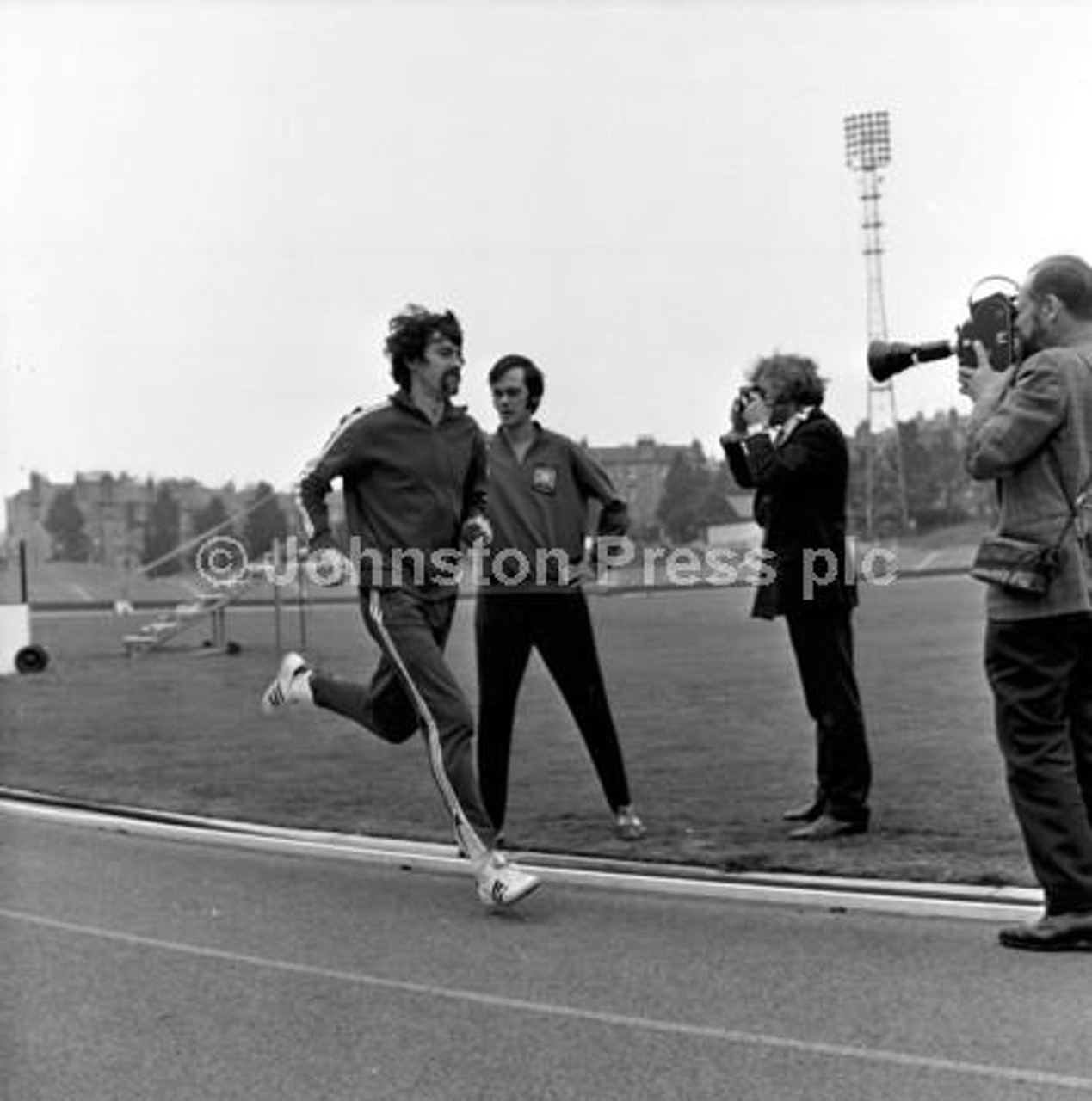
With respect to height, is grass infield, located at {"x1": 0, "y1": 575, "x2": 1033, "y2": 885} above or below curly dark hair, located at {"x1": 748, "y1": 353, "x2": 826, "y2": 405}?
below

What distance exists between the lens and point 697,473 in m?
78.7

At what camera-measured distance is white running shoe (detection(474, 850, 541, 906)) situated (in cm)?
571

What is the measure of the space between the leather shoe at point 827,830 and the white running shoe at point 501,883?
1.46m

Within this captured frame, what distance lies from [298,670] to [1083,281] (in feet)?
12.0

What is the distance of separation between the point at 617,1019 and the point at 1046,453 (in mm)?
2231

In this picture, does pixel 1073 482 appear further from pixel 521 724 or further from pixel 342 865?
pixel 521 724

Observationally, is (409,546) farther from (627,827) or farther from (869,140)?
(869,140)

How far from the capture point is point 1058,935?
497 cm

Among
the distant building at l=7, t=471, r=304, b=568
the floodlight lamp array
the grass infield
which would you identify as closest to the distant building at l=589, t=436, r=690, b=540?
the floodlight lamp array

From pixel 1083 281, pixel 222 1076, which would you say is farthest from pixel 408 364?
pixel 222 1076

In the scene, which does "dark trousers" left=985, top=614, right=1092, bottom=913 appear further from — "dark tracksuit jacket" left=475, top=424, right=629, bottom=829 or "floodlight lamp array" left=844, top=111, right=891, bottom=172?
"floodlight lamp array" left=844, top=111, right=891, bottom=172

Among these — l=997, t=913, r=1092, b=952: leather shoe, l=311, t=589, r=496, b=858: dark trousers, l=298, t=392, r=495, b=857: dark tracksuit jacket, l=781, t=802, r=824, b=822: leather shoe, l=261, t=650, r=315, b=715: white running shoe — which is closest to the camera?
l=997, t=913, r=1092, b=952: leather shoe

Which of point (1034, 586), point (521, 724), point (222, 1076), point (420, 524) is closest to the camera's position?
point (222, 1076)

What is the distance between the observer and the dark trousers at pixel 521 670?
7020 mm
